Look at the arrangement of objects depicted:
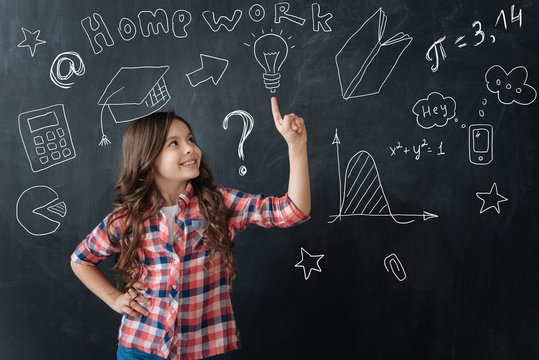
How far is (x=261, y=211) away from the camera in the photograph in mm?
1562

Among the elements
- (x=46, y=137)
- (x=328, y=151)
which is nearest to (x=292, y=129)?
(x=328, y=151)

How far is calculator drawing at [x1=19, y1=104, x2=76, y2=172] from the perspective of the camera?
2.29m

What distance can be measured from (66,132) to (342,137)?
4.79 feet

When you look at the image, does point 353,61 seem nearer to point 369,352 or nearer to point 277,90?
point 277,90

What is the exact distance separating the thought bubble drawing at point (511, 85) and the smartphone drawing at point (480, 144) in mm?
174

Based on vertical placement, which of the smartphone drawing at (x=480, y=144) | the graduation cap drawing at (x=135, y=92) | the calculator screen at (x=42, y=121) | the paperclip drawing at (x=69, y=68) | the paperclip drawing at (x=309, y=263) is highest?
the paperclip drawing at (x=69, y=68)

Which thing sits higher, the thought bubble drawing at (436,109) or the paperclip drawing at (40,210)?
the thought bubble drawing at (436,109)

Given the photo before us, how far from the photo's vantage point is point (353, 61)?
223 centimetres

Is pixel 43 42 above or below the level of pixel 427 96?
above

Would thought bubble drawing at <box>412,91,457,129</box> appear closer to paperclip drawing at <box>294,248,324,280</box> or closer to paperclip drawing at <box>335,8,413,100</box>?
paperclip drawing at <box>335,8,413,100</box>

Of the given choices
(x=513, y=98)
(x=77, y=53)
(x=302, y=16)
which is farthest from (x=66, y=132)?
(x=513, y=98)

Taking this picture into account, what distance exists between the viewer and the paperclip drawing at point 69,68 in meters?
2.28

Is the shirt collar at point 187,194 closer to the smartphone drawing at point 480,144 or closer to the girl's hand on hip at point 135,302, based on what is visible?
the girl's hand on hip at point 135,302

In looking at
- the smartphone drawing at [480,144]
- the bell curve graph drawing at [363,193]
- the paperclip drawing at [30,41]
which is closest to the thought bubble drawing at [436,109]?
the smartphone drawing at [480,144]
